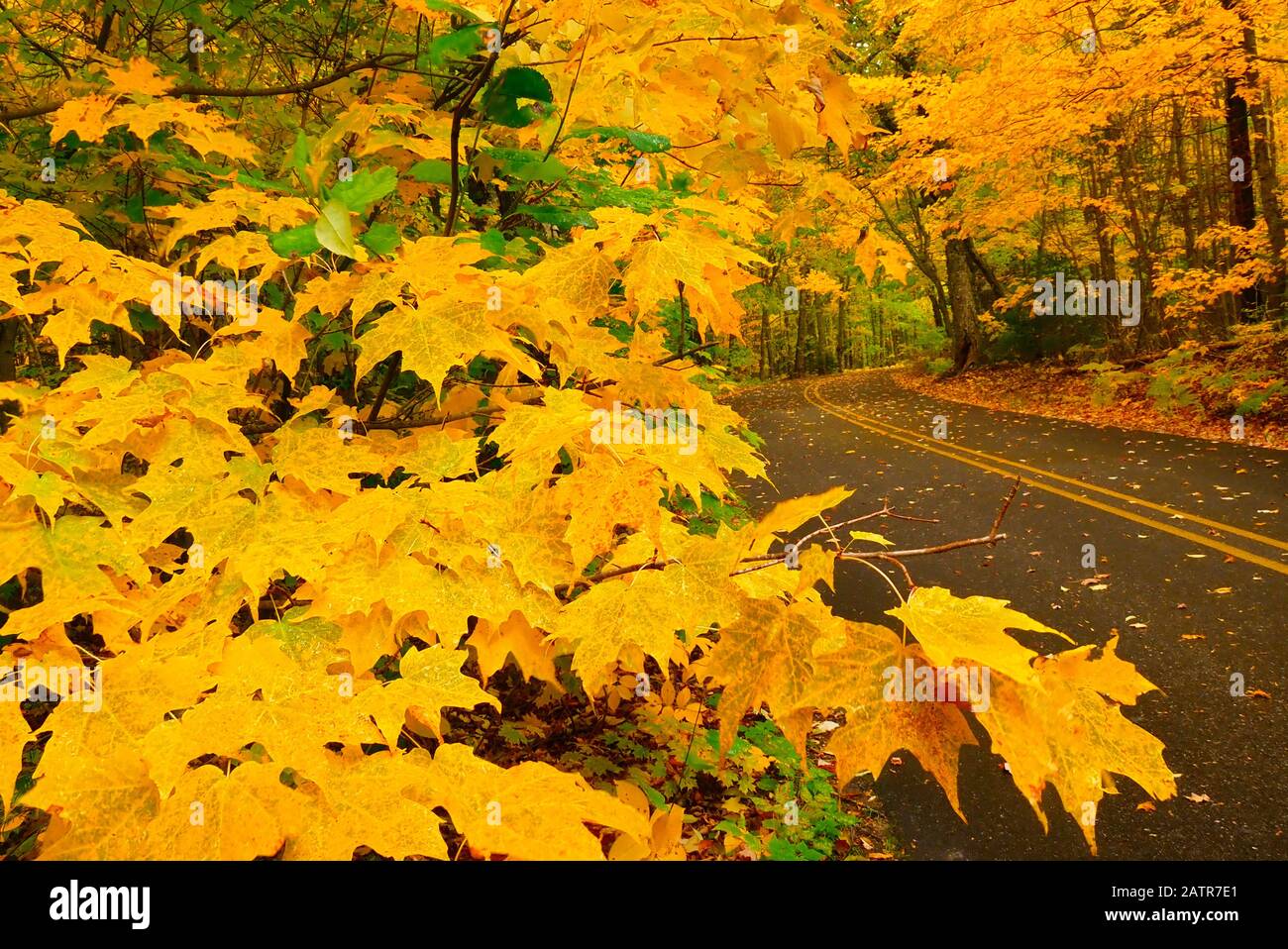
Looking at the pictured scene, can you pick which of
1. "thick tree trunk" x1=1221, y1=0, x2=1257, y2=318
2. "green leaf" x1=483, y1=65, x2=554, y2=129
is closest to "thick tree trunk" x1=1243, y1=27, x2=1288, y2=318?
"thick tree trunk" x1=1221, y1=0, x2=1257, y2=318

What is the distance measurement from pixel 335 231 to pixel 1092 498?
30.4 ft

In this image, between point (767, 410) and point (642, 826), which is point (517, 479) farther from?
point (767, 410)

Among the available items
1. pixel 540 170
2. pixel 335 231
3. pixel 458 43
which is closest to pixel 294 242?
pixel 335 231

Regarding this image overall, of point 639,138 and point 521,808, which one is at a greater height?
point 639,138

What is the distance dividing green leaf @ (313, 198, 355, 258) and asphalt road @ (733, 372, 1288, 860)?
1444 millimetres

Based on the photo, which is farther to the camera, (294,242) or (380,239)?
(380,239)

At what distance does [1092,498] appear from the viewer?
8391 mm

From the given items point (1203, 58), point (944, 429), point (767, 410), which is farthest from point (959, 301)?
point (1203, 58)

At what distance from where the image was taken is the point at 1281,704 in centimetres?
408

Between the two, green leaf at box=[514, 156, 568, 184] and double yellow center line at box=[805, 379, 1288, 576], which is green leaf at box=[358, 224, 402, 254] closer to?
green leaf at box=[514, 156, 568, 184]

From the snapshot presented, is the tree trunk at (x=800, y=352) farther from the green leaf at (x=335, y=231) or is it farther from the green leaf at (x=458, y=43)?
the green leaf at (x=335, y=231)

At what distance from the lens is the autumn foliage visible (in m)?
1.10

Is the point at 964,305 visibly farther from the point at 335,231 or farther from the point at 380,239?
the point at 335,231
